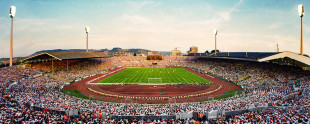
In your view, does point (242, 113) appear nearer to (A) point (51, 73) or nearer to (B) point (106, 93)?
(B) point (106, 93)

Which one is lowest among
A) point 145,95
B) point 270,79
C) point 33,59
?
point 145,95

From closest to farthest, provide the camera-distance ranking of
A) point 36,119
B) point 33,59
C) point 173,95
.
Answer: point 36,119
point 173,95
point 33,59

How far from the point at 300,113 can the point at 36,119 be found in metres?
23.6

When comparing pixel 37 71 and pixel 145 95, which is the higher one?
pixel 37 71

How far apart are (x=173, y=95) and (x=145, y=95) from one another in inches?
197

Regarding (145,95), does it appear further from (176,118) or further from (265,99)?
(265,99)

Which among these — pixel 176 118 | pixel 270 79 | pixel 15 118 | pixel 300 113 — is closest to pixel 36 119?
pixel 15 118

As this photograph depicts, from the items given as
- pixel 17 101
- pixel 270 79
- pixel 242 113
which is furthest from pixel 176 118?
pixel 270 79

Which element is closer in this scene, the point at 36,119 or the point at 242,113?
the point at 36,119

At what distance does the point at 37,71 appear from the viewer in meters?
44.7

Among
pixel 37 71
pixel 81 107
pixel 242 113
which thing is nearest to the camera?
pixel 242 113

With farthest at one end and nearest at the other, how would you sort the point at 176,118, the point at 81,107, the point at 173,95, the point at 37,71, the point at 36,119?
1. the point at 37,71
2. the point at 173,95
3. the point at 81,107
4. the point at 176,118
5. the point at 36,119

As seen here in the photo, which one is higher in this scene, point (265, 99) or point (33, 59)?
point (33, 59)

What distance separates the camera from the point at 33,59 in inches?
1944
